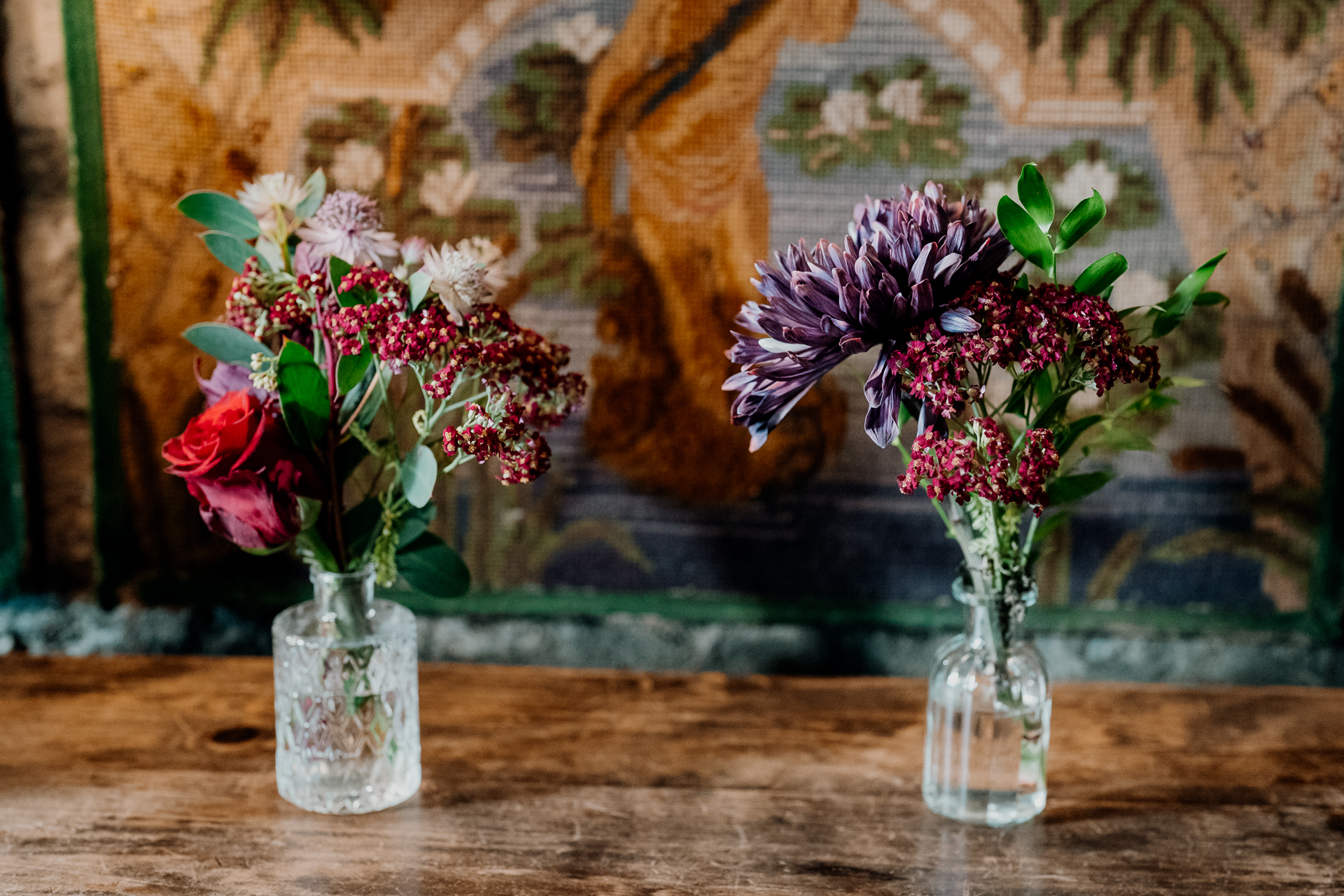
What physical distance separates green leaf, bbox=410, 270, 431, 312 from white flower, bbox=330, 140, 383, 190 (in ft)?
1.19

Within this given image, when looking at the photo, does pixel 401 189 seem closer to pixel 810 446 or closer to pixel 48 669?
pixel 810 446

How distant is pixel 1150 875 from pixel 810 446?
1.79 feet

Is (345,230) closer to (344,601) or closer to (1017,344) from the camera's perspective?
(344,601)

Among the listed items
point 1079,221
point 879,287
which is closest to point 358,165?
point 879,287

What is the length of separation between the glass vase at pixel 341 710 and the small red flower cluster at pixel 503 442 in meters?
0.20

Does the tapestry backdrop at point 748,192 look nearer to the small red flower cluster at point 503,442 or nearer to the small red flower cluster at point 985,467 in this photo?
the small red flower cluster at point 503,442

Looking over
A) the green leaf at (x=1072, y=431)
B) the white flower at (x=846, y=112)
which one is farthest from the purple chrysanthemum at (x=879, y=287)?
the white flower at (x=846, y=112)

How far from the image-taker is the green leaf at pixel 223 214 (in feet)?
3.12

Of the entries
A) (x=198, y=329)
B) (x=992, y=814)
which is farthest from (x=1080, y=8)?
(x=198, y=329)

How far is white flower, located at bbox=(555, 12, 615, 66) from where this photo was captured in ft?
3.83

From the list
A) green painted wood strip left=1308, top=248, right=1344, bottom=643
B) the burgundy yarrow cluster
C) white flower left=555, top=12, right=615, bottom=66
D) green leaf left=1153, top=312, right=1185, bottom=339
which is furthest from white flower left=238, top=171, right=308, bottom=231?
green painted wood strip left=1308, top=248, right=1344, bottom=643

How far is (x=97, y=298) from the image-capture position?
48.6 inches

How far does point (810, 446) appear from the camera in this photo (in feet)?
4.03

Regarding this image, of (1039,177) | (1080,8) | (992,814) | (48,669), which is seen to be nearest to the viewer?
(1039,177)
